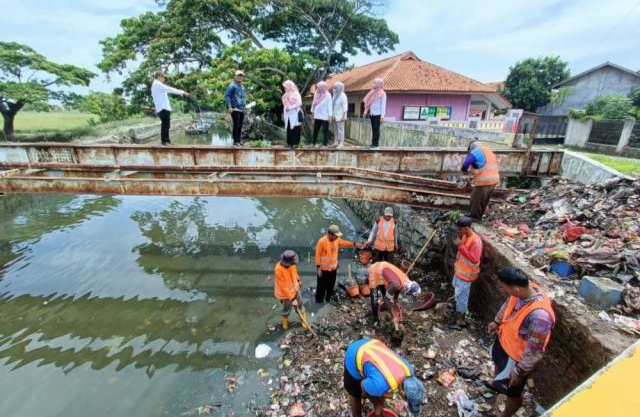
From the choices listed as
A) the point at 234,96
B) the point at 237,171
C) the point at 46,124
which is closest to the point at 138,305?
the point at 237,171

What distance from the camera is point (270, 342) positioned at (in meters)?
5.26

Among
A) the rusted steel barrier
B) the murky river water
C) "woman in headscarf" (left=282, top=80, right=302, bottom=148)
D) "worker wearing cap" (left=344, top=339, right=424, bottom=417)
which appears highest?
"woman in headscarf" (left=282, top=80, right=302, bottom=148)

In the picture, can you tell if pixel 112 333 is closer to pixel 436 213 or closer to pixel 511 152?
pixel 436 213

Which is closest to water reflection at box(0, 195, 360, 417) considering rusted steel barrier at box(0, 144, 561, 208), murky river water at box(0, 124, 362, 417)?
murky river water at box(0, 124, 362, 417)

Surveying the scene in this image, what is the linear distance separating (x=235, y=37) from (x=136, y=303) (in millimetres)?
17512

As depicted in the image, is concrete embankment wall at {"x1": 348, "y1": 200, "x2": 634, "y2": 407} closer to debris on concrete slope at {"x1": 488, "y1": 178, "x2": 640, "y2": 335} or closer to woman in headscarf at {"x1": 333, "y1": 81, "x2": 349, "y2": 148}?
debris on concrete slope at {"x1": 488, "y1": 178, "x2": 640, "y2": 335}

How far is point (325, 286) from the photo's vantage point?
20.4 ft

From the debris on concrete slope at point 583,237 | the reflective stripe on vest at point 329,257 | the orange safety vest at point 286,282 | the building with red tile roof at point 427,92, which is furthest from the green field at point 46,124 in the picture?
the debris on concrete slope at point 583,237

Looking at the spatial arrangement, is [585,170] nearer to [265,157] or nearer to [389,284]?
[389,284]

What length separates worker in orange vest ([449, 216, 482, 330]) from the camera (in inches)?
183

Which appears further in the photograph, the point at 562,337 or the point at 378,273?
the point at 378,273

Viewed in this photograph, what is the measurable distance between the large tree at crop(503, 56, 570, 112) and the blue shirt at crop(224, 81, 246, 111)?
2653 centimetres

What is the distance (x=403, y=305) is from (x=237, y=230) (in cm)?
607

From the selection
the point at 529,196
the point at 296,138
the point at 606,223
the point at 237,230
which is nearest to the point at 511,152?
the point at 529,196
